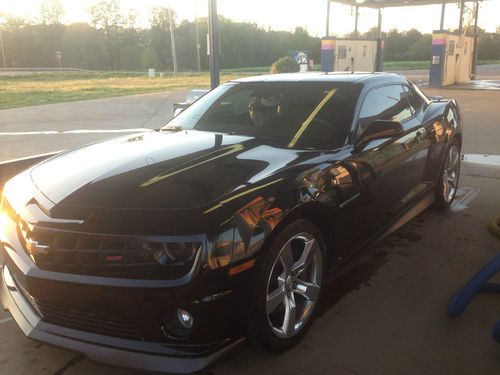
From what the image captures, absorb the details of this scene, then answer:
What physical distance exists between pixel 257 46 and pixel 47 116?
9049 cm

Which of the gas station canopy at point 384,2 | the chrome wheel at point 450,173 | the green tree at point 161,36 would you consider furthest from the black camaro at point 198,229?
the green tree at point 161,36

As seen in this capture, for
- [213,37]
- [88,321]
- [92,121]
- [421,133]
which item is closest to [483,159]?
[421,133]

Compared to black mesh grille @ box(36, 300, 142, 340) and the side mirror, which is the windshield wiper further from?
black mesh grille @ box(36, 300, 142, 340)

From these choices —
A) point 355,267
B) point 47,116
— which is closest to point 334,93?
point 355,267

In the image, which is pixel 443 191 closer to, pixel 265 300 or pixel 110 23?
pixel 265 300

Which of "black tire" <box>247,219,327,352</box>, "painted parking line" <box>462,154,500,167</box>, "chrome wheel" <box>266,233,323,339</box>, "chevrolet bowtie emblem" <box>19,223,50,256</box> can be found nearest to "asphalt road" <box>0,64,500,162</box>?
"painted parking line" <box>462,154,500,167</box>

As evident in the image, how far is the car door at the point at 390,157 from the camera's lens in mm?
3438

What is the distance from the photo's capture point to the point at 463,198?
5629 millimetres

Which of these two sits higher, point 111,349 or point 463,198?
point 111,349

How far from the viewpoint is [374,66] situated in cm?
2344

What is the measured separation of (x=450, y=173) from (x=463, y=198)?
601 mm

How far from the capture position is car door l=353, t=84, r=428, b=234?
3438 mm

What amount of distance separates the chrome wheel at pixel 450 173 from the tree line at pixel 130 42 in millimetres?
75035

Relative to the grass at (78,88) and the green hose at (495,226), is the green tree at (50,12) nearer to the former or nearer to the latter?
the grass at (78,88)
